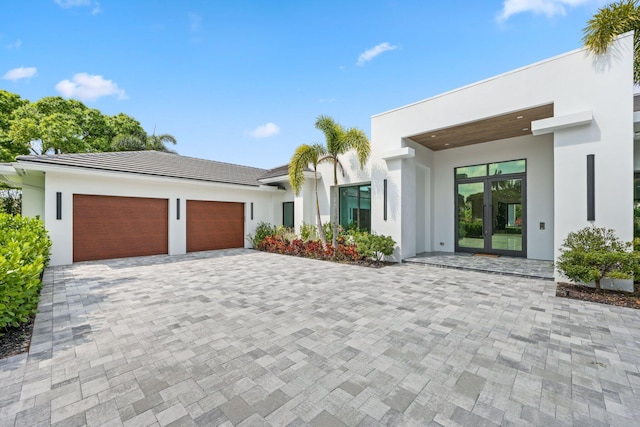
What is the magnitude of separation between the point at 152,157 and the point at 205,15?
712cm

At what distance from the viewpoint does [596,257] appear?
5266 millimetres

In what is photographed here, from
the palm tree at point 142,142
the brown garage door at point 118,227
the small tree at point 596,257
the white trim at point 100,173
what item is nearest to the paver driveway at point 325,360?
the small tree at point 596,257

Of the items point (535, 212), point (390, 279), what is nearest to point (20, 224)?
point (390, 279)

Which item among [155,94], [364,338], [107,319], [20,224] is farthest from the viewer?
[155,94]

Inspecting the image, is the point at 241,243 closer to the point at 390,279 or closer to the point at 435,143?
the point at 390,279

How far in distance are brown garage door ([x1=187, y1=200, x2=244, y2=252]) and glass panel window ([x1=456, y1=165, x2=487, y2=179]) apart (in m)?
10.3

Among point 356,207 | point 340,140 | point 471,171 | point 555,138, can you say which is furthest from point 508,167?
point 340,140

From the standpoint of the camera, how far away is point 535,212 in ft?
29.4

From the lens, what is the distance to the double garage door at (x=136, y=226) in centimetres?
953

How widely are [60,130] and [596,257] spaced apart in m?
27.7

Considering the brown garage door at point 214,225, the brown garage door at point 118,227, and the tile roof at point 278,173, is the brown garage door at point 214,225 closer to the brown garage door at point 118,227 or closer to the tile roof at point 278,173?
the brown garage door at point 118,227

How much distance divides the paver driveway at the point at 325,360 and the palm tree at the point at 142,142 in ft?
58.6

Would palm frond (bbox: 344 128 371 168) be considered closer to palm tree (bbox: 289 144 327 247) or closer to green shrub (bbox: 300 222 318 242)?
palm tree (bbox: 289 144 327 247)

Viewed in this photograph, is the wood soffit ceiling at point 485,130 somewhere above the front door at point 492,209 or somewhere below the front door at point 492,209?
above
